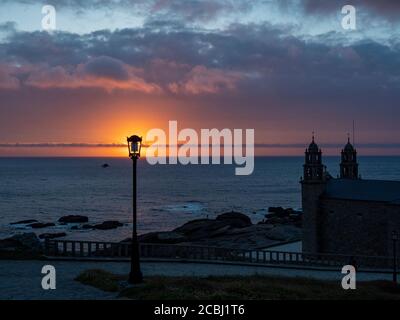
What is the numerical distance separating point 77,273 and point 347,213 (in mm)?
27618

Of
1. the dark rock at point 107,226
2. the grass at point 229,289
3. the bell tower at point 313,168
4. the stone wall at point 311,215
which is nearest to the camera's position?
the grass at point 229,289

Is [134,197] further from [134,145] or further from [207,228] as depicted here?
[207,228]

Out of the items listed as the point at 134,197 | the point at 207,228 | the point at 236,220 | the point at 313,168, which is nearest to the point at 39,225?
the point at 207,228

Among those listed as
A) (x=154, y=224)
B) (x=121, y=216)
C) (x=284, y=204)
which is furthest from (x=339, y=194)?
(x=284, y=204)

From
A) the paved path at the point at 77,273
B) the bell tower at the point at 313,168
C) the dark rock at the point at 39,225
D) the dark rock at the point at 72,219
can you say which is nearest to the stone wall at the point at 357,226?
the bell tower at the point at 313,168

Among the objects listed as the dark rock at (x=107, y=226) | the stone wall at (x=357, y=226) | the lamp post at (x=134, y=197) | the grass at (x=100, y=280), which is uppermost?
the lamp post at (x=134, y=197)

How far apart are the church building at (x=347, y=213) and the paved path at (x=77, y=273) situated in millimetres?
14212

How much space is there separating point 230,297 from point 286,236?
3799 cm

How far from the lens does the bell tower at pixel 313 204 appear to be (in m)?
42.0

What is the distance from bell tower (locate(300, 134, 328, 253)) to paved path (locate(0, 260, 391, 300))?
17.0m

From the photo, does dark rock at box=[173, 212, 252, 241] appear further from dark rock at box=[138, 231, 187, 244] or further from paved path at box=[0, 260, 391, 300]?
paved path at box=[0, 260, 391, 300]

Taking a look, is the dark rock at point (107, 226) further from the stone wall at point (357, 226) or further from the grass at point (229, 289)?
the grass at point (229, 289)

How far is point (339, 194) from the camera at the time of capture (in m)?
41.5
